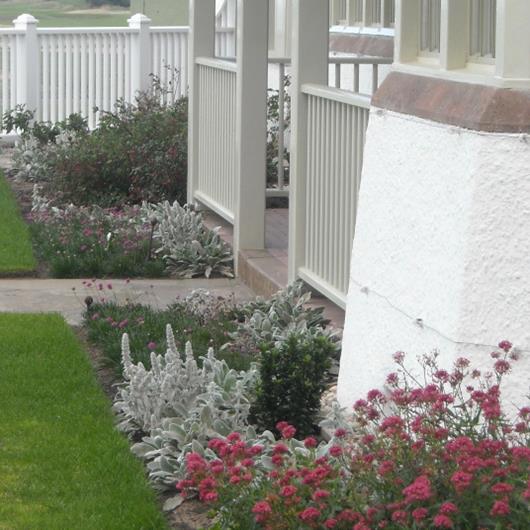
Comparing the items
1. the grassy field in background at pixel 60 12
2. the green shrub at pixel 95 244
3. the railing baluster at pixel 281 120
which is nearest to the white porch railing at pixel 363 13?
the railing baluster at pixel 281 120

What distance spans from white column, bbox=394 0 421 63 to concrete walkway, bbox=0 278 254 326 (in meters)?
3.60

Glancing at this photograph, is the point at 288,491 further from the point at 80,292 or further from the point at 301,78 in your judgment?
the point at 80,292

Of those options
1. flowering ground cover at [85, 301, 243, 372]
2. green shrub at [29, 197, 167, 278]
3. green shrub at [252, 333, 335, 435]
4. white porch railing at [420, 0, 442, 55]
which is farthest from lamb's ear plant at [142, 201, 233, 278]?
white porch railing at [420, 0, 442, 55]

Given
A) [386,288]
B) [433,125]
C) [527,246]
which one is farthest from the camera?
[386,288]

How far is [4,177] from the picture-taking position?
608 inches

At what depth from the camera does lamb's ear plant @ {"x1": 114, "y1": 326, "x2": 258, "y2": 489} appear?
5.98 m

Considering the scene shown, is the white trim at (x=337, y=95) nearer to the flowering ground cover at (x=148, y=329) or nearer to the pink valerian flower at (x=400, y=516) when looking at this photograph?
the flowering ground cover at (x=148, y=329)

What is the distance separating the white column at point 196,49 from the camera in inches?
482

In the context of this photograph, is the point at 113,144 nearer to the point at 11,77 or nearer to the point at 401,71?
the point at 11,77

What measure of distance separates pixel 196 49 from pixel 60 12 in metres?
44.5

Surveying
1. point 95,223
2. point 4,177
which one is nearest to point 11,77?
point 4,177

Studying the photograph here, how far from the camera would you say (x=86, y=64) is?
1855 centimetres

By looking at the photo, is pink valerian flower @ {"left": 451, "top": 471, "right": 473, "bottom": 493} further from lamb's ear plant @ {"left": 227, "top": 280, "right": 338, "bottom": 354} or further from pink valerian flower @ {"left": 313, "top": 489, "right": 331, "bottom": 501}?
lamb's ear plant @ {"left": 227, "top": 280, "right": 338, "bottom": 354}

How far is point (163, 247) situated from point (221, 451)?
21.2 feet
